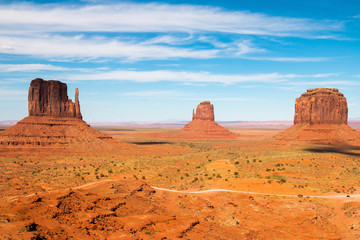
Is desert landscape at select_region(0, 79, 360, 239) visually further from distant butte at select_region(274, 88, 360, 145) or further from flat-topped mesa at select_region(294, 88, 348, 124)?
flat-topped mesa at select_region(294, 88, 348, 124)

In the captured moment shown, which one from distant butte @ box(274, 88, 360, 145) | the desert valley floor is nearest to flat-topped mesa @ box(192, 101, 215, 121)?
distant butte @ box(274, 88, 360, 145)

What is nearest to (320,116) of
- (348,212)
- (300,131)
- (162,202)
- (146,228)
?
(300,131)

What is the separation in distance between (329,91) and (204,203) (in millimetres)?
90573

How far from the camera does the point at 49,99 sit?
9000cm

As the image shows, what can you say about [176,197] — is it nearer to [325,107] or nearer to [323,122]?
[325,107]

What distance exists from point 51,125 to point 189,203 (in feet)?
223

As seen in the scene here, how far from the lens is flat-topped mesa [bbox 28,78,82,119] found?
3474 inches

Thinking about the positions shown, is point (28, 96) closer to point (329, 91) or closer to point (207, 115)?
point (329, 91)

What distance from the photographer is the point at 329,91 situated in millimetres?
107062

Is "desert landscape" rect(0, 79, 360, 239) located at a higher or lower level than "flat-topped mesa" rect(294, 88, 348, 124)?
lower

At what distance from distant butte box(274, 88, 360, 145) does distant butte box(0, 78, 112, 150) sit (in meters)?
63.1

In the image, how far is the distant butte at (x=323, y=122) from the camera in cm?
10038

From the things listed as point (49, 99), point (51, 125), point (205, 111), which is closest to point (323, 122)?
point (51, 125)

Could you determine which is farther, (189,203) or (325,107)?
(325,107)
